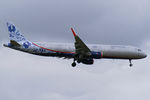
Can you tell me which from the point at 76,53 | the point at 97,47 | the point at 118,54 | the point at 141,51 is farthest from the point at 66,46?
the point at 141,51

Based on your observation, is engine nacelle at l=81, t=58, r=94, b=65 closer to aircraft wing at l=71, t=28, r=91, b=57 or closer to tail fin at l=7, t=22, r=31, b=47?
aircraft wing at l=71, t=28, r=91, b=57

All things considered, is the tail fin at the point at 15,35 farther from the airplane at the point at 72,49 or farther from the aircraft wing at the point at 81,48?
the aircraft wing at the point at 81,48

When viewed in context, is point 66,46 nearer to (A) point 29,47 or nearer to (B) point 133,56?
(A) point 29,47

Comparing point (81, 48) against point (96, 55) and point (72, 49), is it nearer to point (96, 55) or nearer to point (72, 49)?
point (72, 49)

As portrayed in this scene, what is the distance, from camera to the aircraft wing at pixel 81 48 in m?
67.9

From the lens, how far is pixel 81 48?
70.1 meters

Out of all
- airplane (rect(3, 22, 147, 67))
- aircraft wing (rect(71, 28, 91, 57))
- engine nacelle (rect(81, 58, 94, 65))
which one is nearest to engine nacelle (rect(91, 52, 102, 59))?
airplane (rect(3, 22, 147, 67))

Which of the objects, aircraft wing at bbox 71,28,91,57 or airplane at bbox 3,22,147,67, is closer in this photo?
aircraft wing at bbox 71,28,91,57

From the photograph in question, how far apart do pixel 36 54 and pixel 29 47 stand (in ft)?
6.85

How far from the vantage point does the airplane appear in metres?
70.6

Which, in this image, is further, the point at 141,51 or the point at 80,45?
the point at 141,51

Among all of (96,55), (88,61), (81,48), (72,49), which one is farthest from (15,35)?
(96,55)

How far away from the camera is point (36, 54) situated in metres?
71.6

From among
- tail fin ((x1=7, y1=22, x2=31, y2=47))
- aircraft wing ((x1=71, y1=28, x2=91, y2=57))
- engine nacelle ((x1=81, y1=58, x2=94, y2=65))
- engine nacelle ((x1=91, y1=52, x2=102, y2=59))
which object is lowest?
engine nacelle ((x1=81, y1=58, x2=94, y2=65))
